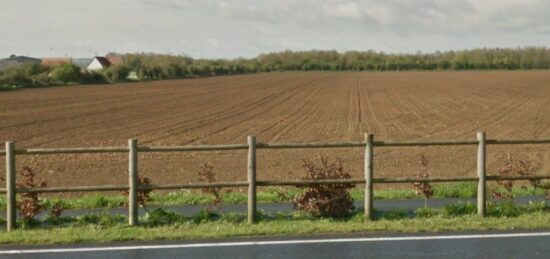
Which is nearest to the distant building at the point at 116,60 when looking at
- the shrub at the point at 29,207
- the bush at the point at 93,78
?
the bush at the point at 93,78

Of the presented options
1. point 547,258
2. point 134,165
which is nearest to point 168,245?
point 134,165

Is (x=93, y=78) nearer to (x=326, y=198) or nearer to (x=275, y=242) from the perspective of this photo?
(x=326, y=198)

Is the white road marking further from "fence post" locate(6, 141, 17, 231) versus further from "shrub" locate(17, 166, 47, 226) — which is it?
"shrub" locate(17, 166, 47, 226)

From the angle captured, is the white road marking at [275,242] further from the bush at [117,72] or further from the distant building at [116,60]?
the distant building at [116,60]

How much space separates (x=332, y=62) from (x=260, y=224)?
169751 millimetres

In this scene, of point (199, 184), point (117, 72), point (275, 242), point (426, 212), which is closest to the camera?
point (275, 242)

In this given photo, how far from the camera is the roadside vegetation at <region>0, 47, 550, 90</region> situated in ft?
400

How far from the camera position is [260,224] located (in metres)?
9.84

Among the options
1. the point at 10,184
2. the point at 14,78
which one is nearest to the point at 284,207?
the point at 10,184

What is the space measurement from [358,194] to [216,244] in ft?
15.6

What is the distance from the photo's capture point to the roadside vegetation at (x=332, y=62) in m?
122

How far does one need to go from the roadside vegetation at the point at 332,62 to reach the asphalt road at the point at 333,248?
3883 inches

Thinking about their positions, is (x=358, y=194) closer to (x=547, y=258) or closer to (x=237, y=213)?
(x=237, y=213)

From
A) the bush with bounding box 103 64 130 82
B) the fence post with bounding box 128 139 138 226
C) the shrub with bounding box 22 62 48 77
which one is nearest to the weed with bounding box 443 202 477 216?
the fence post with bounding box 128 139 138 226
